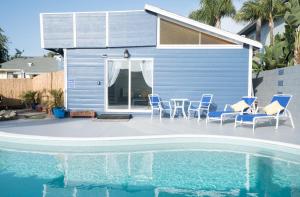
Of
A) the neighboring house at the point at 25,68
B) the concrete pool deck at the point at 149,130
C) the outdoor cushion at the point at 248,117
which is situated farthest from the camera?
the neighboring house at the point at 25,68

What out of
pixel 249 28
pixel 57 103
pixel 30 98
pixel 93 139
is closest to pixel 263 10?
pixel 249 28

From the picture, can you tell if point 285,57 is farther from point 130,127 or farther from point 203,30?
point 130,127

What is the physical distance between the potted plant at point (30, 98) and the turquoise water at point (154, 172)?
27.4ft

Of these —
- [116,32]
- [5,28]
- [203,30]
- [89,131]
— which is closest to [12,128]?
[89,131]

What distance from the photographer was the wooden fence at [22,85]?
15.1m

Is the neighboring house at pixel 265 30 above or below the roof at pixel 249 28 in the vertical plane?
below

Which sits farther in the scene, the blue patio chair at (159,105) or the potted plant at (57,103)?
the potted plant at (57,103)

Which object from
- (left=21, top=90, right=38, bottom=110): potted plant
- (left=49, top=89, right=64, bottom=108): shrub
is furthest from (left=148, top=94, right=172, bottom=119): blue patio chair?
(left=21, top=90, right=38, bottom=110): potted plant

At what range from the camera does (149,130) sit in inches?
328

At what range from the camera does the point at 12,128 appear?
28.5ft

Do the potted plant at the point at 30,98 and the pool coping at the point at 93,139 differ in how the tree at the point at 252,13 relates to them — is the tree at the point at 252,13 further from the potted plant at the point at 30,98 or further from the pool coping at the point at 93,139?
the potted plant at the point at 30,98

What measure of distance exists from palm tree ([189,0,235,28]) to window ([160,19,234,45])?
15.2 metres


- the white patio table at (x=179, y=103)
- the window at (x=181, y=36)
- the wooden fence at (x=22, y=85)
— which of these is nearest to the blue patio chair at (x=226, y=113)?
the white patio table at (x=179, y=103)

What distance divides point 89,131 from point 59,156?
1816 mm
